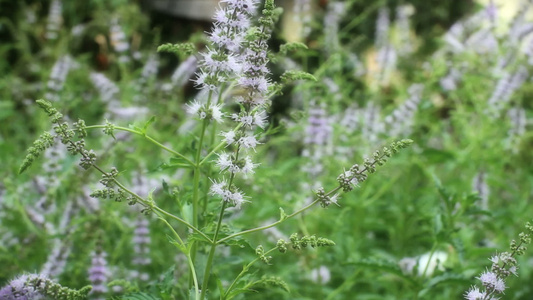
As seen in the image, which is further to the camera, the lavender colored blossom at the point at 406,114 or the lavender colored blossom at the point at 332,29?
the lavender colored blossom at the point at 332,29

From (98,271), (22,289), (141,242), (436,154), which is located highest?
(436,154)

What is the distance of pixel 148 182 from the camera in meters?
3.04

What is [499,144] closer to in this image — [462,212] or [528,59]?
[528,59]

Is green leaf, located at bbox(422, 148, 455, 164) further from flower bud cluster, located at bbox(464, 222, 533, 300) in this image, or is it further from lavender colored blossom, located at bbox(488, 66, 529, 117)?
flower bud cluster, located at bbox(464, 222, 533, 300)

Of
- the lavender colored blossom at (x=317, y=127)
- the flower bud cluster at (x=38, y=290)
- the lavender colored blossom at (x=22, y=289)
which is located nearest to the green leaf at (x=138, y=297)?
the flower bud cluster at (x=38, y=290)

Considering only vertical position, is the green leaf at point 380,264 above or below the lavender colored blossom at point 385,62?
below

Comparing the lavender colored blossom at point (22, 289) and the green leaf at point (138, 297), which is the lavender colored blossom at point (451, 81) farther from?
the lavender colored blossom at point (22, 289)

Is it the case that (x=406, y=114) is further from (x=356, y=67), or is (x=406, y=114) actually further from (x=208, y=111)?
(x=208, y=111)

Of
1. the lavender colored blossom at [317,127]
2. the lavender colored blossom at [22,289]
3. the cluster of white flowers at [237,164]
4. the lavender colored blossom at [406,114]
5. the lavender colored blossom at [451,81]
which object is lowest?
the lavender colored blossom at [22,289]

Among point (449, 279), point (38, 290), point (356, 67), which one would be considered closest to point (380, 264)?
point (449, 279)

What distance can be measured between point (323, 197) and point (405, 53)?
4184mm

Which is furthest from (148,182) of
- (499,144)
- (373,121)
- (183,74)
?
(499,144)

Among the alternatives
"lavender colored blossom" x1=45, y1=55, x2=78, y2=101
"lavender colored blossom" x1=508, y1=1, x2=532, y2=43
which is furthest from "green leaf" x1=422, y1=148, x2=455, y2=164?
"lavender colored blossom" x1=45, y1=55, x2=78, y2=101

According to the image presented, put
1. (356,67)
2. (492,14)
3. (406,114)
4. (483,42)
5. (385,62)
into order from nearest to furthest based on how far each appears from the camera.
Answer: (406,114), (492,14), (483,42), (385,62), (356,67)
